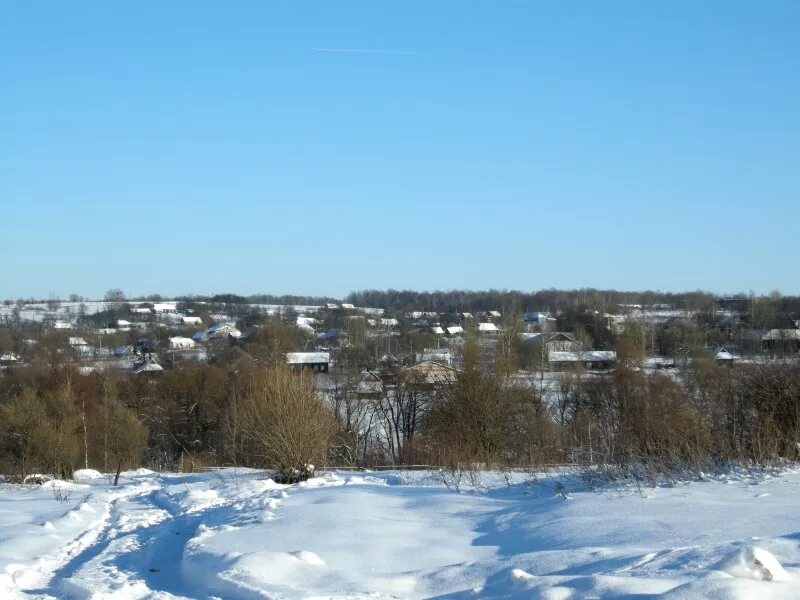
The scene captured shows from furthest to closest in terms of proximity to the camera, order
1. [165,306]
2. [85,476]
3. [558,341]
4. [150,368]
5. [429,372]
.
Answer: [165,306] → [558,341] → [150,368] → [429,372] → [85,476]

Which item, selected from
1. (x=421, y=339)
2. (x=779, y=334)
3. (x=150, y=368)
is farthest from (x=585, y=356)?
(x=150, y=368)

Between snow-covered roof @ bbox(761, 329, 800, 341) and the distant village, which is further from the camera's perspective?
snow-covered roof @ bbox(761, 329, 800, 341)

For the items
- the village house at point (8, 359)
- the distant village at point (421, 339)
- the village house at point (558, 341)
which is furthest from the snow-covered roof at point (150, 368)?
the village house at point (558, 341)

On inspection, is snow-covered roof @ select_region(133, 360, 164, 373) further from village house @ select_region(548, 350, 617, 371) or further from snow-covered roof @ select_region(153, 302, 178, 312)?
snow-covered roof @ select_region(153, 302, 178, 312)

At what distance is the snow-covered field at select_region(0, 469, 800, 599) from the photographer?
21.9ft

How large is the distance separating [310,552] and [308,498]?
14.5 ft

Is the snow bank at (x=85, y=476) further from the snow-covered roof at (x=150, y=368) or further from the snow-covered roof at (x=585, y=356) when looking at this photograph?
the snow-covered roof at (x=585, y=356)

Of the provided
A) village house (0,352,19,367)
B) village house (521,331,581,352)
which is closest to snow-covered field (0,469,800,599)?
village house (521,331,581,352)

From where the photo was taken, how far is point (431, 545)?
8.91m

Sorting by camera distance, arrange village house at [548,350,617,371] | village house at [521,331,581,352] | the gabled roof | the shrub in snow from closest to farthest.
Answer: the shrub in snow, the gabled roof, village house at [548,350,617,371], village house at [521,331,581,352]

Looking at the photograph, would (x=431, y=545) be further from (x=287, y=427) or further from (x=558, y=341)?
(x=558, y=341)

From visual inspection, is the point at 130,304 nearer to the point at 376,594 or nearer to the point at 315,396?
the point at 315,396

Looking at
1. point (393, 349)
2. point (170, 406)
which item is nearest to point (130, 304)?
point (393, 349)

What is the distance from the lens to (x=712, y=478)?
11.2 m
